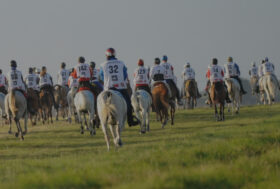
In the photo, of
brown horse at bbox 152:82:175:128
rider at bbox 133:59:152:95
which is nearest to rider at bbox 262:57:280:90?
brown horse at bbox 152:82:175:128

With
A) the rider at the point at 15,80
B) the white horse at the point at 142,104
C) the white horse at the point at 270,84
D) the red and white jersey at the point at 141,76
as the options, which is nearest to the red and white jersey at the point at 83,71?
the white horse at the point at 142,104

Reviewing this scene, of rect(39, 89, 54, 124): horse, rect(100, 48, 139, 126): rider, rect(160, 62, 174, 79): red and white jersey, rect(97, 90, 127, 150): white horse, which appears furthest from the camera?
rect(39, 89, 54, 124): horse

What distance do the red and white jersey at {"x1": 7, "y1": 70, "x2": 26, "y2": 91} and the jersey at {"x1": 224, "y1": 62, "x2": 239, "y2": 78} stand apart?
1204cm

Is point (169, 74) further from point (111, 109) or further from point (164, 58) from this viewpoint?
point (111, 109)

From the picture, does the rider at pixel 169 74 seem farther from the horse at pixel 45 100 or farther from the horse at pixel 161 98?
the horse at pixel 45 100

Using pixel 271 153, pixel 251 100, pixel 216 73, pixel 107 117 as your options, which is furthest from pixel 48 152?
pixel 251 100

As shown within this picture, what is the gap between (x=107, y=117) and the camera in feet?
41.2

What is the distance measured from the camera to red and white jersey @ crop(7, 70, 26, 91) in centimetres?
1856

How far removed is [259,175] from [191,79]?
23.5m

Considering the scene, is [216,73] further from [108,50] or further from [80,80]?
[108,50]

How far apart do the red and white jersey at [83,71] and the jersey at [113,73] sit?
5.16 m

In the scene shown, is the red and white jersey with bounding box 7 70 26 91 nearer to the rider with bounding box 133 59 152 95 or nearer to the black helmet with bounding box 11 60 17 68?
the black helmet with bounding box 11 60 17 68

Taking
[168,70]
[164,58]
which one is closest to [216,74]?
[168,70]

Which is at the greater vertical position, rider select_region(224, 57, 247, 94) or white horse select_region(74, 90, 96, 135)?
rider select_region(224, 57, 247, 94)
